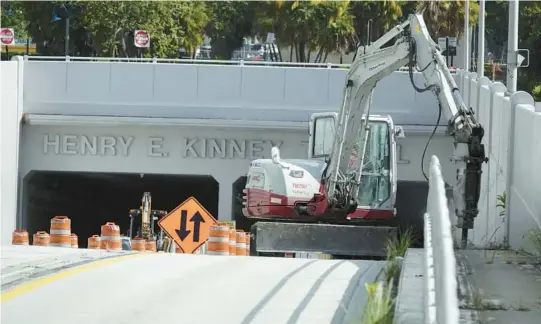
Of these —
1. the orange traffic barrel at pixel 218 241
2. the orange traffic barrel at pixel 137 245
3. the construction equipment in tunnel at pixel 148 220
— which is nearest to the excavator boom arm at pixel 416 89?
the orange traffic barrel at pixel 218 241

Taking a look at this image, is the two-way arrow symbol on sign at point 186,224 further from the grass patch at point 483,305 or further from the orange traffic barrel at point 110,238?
the grass patch at point 483,305

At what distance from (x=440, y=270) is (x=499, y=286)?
6.84 metres

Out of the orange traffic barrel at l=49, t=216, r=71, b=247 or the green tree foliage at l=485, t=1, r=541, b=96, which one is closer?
the orange traffic barrel at l=49, t=216, r=71, b=247

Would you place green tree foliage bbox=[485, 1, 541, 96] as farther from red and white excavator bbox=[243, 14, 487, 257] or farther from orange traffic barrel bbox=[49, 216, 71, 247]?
orange traffic barrel bbox=[49, 216, 71, 247]

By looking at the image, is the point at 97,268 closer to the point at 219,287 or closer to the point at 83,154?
the point at 219,287

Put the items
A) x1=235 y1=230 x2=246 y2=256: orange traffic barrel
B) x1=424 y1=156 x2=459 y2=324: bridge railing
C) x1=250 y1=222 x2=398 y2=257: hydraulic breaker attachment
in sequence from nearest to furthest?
x1=424 y1=156 x2=459 y2=324: bridge railing < x1=250 y1=222 x2=398 y2=257: hydraulic breaker attachment < x1=235 y1=230 x2=246 y2=256: orange traffic barrel

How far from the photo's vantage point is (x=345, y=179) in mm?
26875

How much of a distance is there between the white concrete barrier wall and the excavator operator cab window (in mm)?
3631

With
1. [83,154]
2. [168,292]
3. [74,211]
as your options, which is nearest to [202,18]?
[74,211]

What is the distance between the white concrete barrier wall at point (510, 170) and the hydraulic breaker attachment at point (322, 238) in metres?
2.14

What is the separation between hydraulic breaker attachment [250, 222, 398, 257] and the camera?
26.0m

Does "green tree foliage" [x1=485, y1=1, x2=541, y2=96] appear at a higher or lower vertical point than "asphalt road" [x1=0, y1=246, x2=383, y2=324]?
higher

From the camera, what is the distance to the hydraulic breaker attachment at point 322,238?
2595 cm

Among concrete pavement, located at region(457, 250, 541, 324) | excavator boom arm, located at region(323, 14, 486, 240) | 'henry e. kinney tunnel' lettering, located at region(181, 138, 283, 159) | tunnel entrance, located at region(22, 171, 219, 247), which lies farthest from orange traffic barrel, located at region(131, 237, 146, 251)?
tunnel entrance, located at region(22, 171, 219, 247)
